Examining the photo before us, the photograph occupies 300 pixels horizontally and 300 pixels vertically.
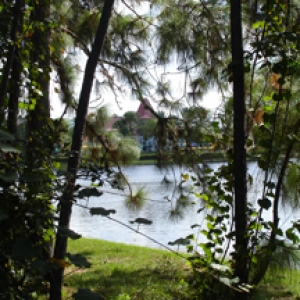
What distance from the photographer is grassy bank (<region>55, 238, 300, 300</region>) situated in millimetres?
3258

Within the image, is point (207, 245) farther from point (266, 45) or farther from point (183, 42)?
point (183, 42)

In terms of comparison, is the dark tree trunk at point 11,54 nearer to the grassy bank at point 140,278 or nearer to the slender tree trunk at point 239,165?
the slender tree trunk at point 239,165

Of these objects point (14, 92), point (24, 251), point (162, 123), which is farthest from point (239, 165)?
point (162, 123)

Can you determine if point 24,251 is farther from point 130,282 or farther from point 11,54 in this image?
point 130,282

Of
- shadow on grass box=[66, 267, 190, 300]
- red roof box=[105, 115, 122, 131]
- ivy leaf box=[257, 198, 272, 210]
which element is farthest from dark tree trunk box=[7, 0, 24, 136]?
red roof box=[105, 115, 122, 131]

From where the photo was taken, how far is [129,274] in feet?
14.0

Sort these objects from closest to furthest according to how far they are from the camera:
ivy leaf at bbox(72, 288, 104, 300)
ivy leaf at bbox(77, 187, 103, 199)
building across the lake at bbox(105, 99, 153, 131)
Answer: ivy leaf at bbox(72, 288, 104, 300), ivy leaf at bbox(77, 187, 103, 199), building across the lake at bbox(105, 99, 153, 131)

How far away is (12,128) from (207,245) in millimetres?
921

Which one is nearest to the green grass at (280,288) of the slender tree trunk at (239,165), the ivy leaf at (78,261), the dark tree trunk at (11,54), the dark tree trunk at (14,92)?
the slender tree trunk at (239,165)

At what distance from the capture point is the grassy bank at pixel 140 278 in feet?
10.7

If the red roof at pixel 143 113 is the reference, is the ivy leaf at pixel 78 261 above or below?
below

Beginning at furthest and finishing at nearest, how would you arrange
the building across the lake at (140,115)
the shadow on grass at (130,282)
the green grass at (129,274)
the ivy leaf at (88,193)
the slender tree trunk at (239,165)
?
the building across the lake at (140,115) → the green grass at (129,274) → the shadow on grass at (130,282) → the slender tree trunk at (239,165) → the ivy leaf at (88,193)

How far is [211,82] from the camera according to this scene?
3857 mm

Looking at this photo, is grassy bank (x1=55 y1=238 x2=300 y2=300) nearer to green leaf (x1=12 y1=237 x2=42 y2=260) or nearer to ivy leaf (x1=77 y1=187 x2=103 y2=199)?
ivy leaf (x1=77 y1=187 x2=103 y2=199)
